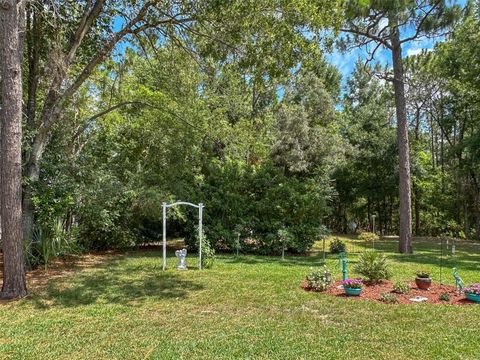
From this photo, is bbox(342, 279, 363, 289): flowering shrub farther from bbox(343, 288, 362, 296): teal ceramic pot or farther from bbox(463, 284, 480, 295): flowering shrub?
bbox(463, 284, 480, 295): flowering shrub

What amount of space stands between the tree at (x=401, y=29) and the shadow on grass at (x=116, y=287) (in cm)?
831

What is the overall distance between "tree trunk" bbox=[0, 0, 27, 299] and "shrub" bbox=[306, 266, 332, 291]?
15.6ft

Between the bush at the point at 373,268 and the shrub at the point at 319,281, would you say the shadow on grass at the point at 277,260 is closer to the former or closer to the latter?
the bush at the point at 373,268

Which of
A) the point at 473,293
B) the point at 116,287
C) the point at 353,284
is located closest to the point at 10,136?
the point at 116,287

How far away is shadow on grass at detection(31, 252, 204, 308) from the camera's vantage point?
19.0ft

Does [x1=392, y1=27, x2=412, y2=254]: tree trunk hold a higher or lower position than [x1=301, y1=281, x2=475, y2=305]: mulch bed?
higher

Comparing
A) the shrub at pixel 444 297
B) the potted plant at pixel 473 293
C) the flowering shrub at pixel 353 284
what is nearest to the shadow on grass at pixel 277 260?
the flowering shrub at pixel 353 284

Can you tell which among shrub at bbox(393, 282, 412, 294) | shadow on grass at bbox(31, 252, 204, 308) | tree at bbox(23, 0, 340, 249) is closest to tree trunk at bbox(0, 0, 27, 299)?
shadow on grass at bbox(31, 252, 204, 308)

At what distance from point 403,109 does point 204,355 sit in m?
11.3

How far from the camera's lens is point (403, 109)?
12461mm

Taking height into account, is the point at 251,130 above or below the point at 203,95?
below

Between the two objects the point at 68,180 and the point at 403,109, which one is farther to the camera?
the point at 403,109

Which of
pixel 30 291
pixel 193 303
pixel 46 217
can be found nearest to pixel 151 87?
pixel 46 217

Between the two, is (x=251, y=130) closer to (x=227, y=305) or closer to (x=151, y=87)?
(x=151, y=87)
